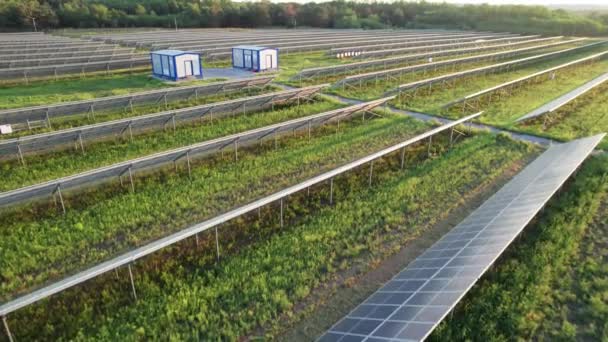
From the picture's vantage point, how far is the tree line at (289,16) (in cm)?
7525

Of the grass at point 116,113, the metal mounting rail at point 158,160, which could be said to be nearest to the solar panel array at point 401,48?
the grass at point 116,113

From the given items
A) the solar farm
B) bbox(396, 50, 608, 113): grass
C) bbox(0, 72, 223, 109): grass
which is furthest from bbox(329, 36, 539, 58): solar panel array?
the solar farm

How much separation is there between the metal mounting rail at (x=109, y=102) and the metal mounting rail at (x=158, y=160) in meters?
7.18

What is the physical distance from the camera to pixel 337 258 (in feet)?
29.2

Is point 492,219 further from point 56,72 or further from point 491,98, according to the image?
point 56,72

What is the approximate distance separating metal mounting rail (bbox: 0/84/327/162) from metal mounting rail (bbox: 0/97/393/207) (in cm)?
302

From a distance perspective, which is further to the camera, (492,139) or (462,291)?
(492,139)

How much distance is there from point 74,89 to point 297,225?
73.6 ft

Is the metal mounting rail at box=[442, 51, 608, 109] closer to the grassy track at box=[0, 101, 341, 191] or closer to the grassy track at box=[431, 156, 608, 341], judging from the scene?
the grassy track at box=[0, 101, 341, 191]

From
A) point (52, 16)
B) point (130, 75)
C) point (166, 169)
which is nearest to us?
point (166, 169)

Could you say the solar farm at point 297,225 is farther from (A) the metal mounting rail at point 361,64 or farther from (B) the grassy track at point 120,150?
(A) the metal mounting rail at point 361,64

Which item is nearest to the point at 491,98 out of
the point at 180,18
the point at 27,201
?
the point at 27,201

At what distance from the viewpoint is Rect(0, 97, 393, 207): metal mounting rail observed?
9.84m

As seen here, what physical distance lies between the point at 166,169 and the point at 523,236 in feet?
36.3
